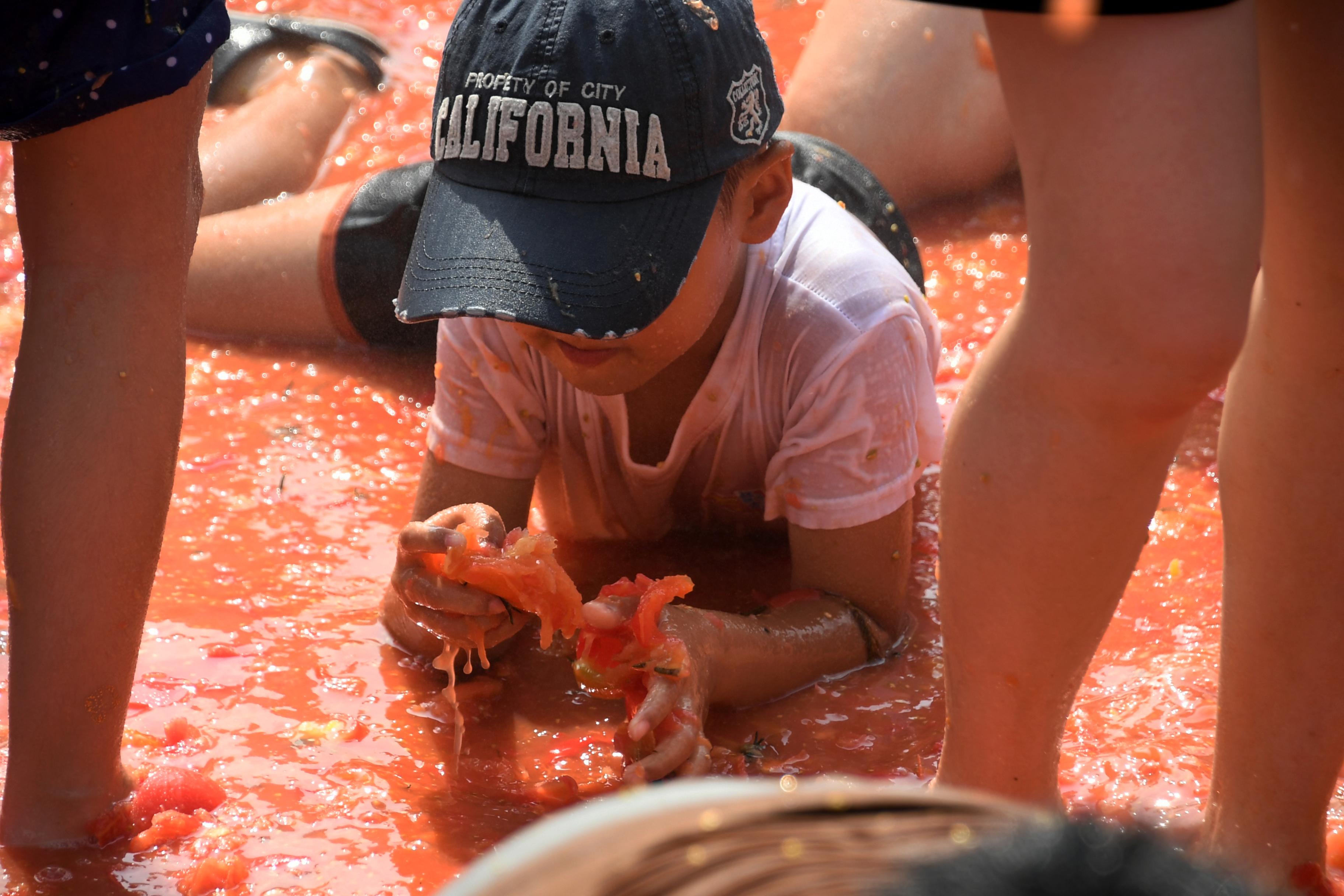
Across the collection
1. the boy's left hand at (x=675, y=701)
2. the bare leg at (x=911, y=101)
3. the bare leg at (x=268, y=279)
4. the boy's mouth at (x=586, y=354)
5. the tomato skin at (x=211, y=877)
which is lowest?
the tomato skin at (x=211, y=877)

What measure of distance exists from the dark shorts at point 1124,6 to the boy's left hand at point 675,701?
106cm

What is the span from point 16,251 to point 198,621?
203 centimetres

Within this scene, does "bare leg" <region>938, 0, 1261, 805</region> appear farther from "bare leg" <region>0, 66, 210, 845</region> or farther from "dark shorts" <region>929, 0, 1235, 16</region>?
"bare leg" <region>0, 66, 210, 845</region>

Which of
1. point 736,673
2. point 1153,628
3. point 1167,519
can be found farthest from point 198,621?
point 1167,519

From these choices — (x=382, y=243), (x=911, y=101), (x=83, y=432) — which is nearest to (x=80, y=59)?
(x=83, y=432)

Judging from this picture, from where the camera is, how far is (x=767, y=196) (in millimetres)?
2270

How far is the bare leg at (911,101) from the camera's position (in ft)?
13.1

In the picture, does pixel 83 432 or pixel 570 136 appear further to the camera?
pixel 570 136

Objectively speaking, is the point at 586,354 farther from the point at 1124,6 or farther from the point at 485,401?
the point at 1124,6

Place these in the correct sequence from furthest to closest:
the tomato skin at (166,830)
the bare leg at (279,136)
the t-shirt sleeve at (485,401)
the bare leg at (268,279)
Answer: the bare leg at (279,136), the bare leg at (268,279), the t-shirt sleeve at (485,401), the tomato skin at (166,830)

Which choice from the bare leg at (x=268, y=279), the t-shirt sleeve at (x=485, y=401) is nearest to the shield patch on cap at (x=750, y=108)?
the t-shirt sleeve at (x=485, y=401)

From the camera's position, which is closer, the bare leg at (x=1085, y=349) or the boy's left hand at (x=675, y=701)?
the bare leg at (x=1085, y=349)

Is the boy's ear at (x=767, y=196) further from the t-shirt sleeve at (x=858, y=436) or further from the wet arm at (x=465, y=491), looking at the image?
the wet arm at (x=465, y=491)

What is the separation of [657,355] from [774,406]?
0.32 m
